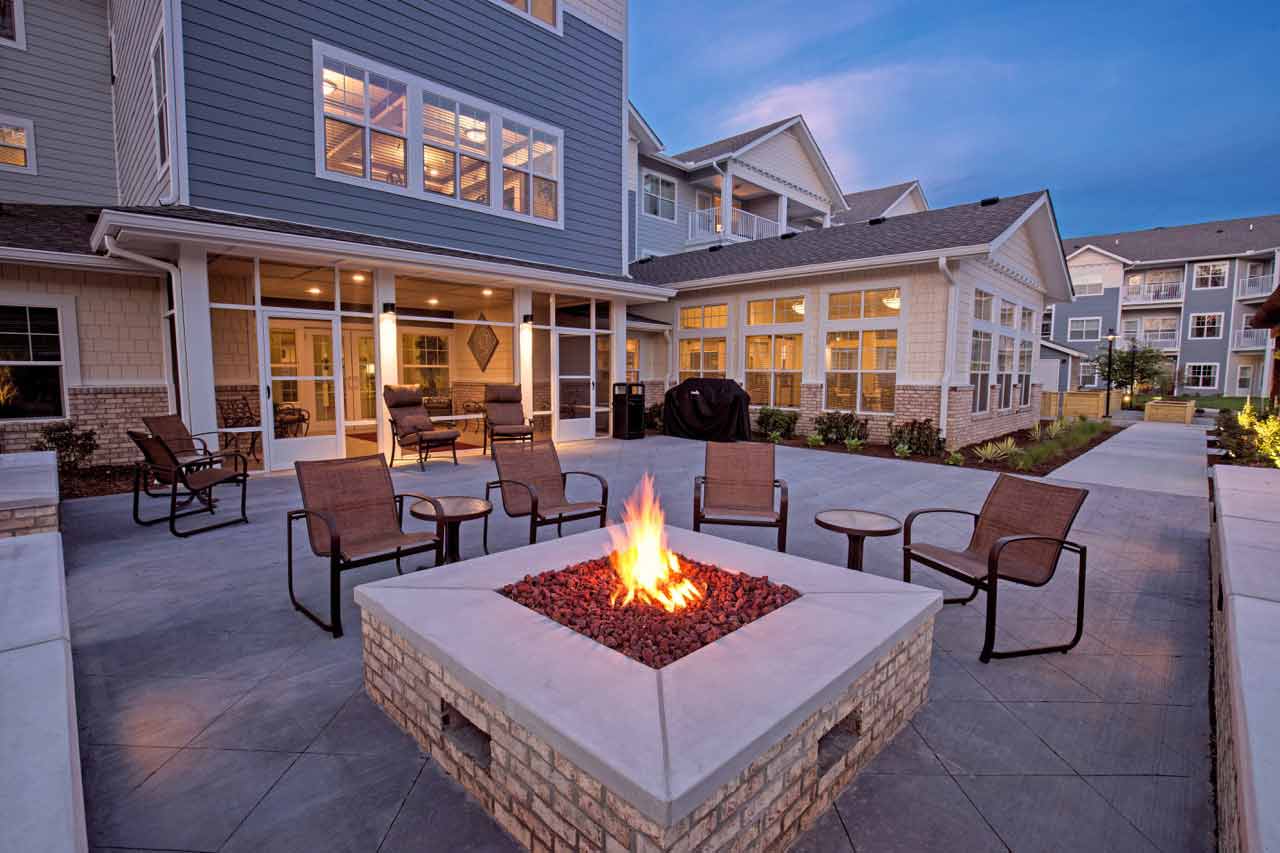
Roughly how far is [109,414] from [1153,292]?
40.6 meters

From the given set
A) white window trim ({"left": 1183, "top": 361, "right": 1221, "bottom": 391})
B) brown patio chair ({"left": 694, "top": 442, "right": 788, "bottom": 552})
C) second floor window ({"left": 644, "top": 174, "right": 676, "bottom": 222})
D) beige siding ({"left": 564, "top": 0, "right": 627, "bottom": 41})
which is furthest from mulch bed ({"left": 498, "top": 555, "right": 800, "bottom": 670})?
white window trim ({"left": 1183, "top": 361, "right": 1221, "bottom": 391})

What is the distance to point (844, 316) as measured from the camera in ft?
37.9

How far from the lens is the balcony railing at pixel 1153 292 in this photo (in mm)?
29766

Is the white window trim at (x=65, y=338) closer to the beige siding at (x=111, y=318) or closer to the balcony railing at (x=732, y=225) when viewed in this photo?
the beige siding at (x=111, y=318)

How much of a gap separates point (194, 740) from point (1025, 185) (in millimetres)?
167828

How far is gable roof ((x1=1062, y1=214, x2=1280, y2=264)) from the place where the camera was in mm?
28109

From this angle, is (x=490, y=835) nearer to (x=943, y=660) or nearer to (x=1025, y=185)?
(x=943, y=660)

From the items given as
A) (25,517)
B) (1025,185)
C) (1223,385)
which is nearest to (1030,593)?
(25,517)

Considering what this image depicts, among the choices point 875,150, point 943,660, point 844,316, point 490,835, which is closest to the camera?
point 490,835

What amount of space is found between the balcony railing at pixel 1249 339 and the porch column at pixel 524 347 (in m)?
34.3

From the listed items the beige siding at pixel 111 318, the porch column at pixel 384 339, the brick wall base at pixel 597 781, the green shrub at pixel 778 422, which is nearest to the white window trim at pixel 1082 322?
the green shrub at pixel 778 422

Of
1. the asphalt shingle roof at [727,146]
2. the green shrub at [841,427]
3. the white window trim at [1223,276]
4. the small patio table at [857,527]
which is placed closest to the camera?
the small patio table at [857,527]

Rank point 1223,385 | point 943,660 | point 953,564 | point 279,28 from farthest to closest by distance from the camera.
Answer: point 1223,385
point 279,28
point 953,564
point 943,660

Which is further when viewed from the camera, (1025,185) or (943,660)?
(1025,185)
